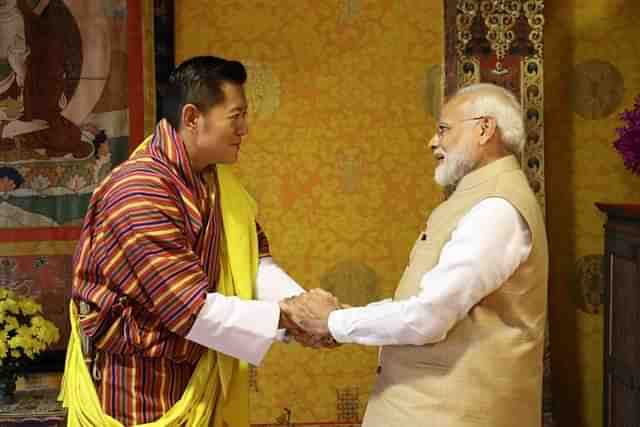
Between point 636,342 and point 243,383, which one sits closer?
point 243,383

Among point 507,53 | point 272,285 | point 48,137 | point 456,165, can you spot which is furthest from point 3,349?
point 507,53

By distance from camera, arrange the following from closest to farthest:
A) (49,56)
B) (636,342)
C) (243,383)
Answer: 1. (243,383)
2. (636,342)
3. (49,56)

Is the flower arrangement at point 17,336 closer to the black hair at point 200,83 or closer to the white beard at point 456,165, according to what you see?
the black hair at point 200,83

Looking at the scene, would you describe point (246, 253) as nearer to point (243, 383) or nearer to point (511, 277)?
point (243, 383)

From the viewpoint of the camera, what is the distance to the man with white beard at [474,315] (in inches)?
80.6

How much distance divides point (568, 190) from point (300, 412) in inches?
72.1

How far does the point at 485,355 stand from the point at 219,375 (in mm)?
769

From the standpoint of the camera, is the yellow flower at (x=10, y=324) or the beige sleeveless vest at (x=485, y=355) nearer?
the beige sleeveless vest at (x=485, y=355)

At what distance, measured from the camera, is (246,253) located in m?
2.28

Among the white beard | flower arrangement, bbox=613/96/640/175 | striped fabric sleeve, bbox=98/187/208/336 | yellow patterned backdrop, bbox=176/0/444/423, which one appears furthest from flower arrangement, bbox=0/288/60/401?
flower arrangement, bbox=613/96/640/175

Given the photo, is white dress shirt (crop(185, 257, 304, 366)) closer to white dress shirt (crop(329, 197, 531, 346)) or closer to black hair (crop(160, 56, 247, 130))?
white dress shirt (crop(329, 197, 531, 346))

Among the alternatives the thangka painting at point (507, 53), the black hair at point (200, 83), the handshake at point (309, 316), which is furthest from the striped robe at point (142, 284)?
the thangka painting at point (507, 53)

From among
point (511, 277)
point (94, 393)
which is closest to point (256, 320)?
point (94, 393)

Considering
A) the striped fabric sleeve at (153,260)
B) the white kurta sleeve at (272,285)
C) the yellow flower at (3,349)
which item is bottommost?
the yellow flower at (3,349)
